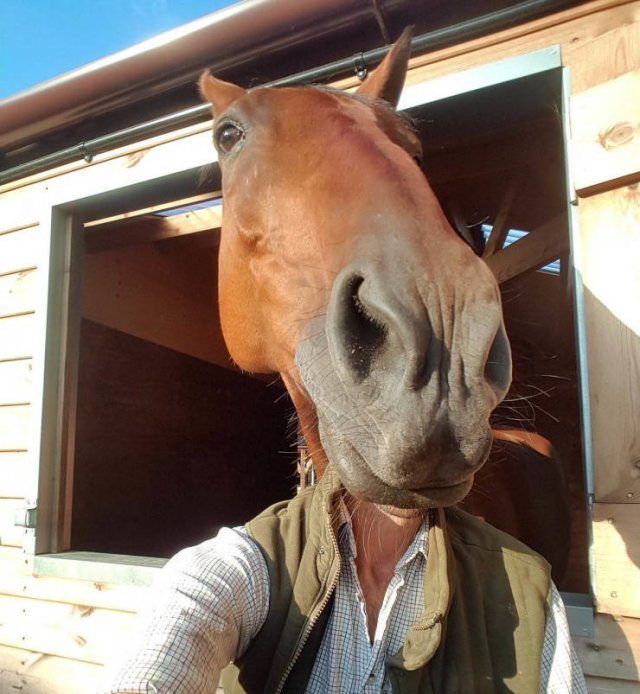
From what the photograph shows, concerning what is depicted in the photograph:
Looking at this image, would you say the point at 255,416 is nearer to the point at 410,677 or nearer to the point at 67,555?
the point at 67,555

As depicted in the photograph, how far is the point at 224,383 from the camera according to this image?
6.31 metres

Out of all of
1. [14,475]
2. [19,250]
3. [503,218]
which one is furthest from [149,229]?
[503,218]

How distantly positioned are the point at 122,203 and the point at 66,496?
1670 millimetres

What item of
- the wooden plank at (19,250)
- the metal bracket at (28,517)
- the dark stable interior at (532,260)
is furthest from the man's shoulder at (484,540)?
the wooden plank at (19,250)

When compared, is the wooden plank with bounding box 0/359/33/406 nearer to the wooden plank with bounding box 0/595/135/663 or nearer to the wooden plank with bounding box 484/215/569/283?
the wooden plank with bounding box 0/595/135/663

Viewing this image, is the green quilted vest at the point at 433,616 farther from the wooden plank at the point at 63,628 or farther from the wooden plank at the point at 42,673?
the wooden plank at the point at 42,673

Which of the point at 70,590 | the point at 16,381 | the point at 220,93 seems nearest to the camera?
the point at 220,93

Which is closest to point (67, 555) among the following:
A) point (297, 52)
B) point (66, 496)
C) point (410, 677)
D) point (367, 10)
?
point (66, 496)

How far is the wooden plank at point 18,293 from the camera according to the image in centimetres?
324

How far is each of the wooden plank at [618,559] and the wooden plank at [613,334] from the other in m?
0.05

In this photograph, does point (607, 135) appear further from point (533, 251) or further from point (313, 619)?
point (313, 619)

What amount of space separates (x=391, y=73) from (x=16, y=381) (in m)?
2.54

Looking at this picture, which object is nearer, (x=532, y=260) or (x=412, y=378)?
(x=412, y=378)

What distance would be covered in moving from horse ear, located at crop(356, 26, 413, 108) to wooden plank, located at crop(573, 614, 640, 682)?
1.98 metres
